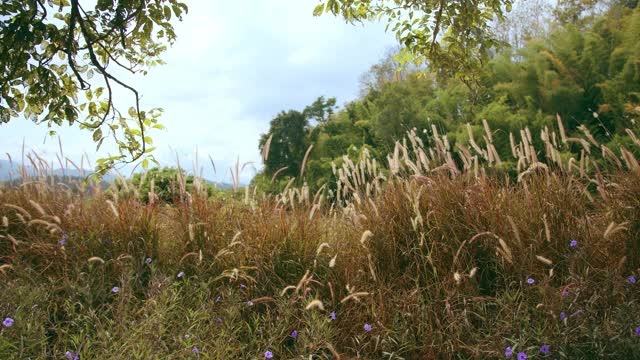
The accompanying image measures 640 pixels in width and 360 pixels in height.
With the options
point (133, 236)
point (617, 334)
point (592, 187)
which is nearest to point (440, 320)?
point (617, 334)

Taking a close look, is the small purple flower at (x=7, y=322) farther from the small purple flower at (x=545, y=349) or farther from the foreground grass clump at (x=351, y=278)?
the small purple flower at (x=545, y=349)

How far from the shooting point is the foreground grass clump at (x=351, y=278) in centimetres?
275

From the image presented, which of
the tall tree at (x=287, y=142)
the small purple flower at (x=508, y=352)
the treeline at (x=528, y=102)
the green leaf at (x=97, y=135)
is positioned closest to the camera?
the small purple flower at (x=508, y=352)

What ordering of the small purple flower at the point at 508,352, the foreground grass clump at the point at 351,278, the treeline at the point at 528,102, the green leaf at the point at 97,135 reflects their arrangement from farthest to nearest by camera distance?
the treeline at the point at 528,102
the green leaf at the point at 97,135
the foreground grass clump at the point at 351,278
the small purple flower at the point at 508,352

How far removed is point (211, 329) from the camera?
2.99 m

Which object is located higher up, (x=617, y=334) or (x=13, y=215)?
(x=13, y=215)

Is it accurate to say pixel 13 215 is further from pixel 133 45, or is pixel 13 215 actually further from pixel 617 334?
pixel 617 334

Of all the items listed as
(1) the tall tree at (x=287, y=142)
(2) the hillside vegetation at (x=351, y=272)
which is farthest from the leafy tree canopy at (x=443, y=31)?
(1) the tall tree at (x=287, y=142)

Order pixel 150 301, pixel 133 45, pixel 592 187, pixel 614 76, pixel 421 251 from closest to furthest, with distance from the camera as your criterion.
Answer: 1. pixel 150 301
2. pixel 421 251
3. pixel 133 45
4. pixel 592 187
5. pixel 614 76

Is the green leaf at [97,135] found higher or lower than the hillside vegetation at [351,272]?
higher

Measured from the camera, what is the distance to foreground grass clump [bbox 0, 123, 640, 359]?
9.04ft

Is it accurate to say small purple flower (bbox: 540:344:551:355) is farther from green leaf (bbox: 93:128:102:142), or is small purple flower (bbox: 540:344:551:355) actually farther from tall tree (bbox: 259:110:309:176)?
tall tree (bbox: 259:110:309:176)

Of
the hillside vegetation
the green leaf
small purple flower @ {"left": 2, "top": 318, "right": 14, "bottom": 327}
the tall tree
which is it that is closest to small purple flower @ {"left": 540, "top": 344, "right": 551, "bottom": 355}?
the hillside vegetation

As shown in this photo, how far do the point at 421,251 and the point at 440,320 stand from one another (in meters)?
0.41
